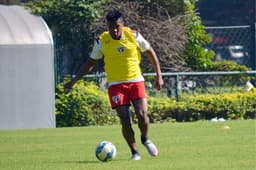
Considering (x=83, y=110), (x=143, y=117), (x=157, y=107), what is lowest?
(x=157, y=107)

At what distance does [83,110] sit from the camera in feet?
68.1

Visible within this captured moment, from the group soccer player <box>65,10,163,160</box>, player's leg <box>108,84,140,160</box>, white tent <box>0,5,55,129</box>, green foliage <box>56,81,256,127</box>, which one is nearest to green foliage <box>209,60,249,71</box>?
green foliage <box>56,81,256,127</box>

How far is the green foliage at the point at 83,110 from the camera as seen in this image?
68.2 feet

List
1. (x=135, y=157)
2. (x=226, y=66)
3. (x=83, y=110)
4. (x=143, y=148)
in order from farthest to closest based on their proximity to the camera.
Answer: (x=226, y=66)
(x=83, y=110)
(x=143, y=148)
(x=135, y=157)

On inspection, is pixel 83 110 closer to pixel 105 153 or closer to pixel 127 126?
pixel 127 126

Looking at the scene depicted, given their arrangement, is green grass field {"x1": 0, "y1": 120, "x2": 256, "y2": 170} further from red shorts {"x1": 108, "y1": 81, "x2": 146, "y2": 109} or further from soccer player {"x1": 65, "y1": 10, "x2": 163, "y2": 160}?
red shorts {"x1": 108, "y1": 81, "x2": 146, "y2": 109}

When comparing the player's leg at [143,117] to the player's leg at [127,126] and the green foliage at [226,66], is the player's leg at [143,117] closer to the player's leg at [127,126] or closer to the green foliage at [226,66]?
the player's leg at [127,126]

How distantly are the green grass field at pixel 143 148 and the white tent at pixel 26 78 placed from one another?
1366 millimetres

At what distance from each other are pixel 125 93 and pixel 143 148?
1966mm

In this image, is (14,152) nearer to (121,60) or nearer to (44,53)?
(121,60)

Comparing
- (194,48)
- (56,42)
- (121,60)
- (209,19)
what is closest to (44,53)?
(56,42)

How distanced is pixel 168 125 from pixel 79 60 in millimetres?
4918

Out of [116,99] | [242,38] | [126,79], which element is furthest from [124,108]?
[242,38]

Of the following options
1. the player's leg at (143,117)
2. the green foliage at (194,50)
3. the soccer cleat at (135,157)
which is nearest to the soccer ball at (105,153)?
the soccer cleat at (135,157)
